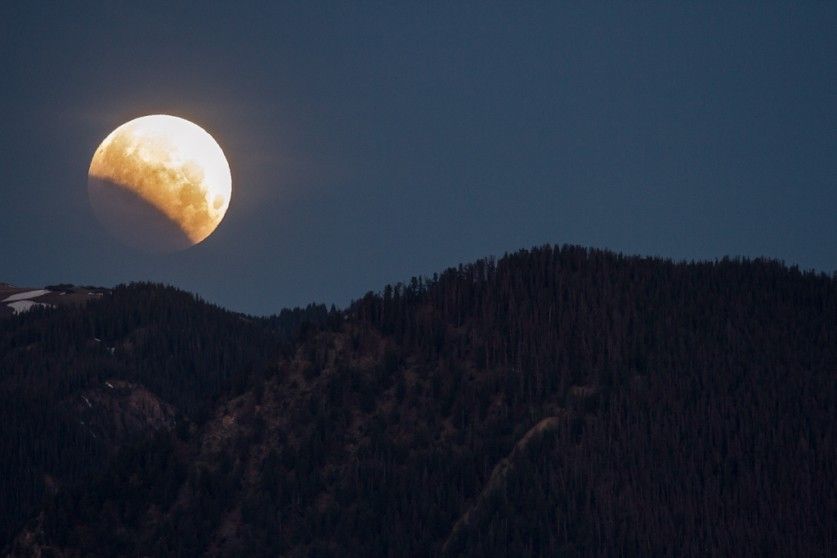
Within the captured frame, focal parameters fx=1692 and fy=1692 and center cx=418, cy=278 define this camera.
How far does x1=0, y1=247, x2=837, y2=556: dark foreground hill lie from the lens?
311ft

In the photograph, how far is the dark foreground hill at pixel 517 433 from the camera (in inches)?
3730

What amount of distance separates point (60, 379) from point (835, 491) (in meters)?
100

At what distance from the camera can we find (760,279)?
383 ft

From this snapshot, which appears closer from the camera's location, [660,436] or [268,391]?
[660,436]

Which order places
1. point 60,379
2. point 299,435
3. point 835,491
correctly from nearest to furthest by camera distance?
point 835,491
point 299,435
point 60,379

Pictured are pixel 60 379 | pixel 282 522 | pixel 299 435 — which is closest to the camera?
pixel 282 522

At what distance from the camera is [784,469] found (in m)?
96.0

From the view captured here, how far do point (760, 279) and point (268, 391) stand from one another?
114ft

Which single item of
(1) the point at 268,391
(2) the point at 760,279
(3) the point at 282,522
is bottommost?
(3) the point at 282,522

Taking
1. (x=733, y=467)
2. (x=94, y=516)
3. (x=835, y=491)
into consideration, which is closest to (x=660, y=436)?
(x=733, y=467)

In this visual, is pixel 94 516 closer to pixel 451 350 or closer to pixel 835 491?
pixel 451 350

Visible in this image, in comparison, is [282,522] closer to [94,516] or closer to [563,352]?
[94,516]

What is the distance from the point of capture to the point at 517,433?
10156cm

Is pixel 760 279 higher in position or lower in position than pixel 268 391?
higher
